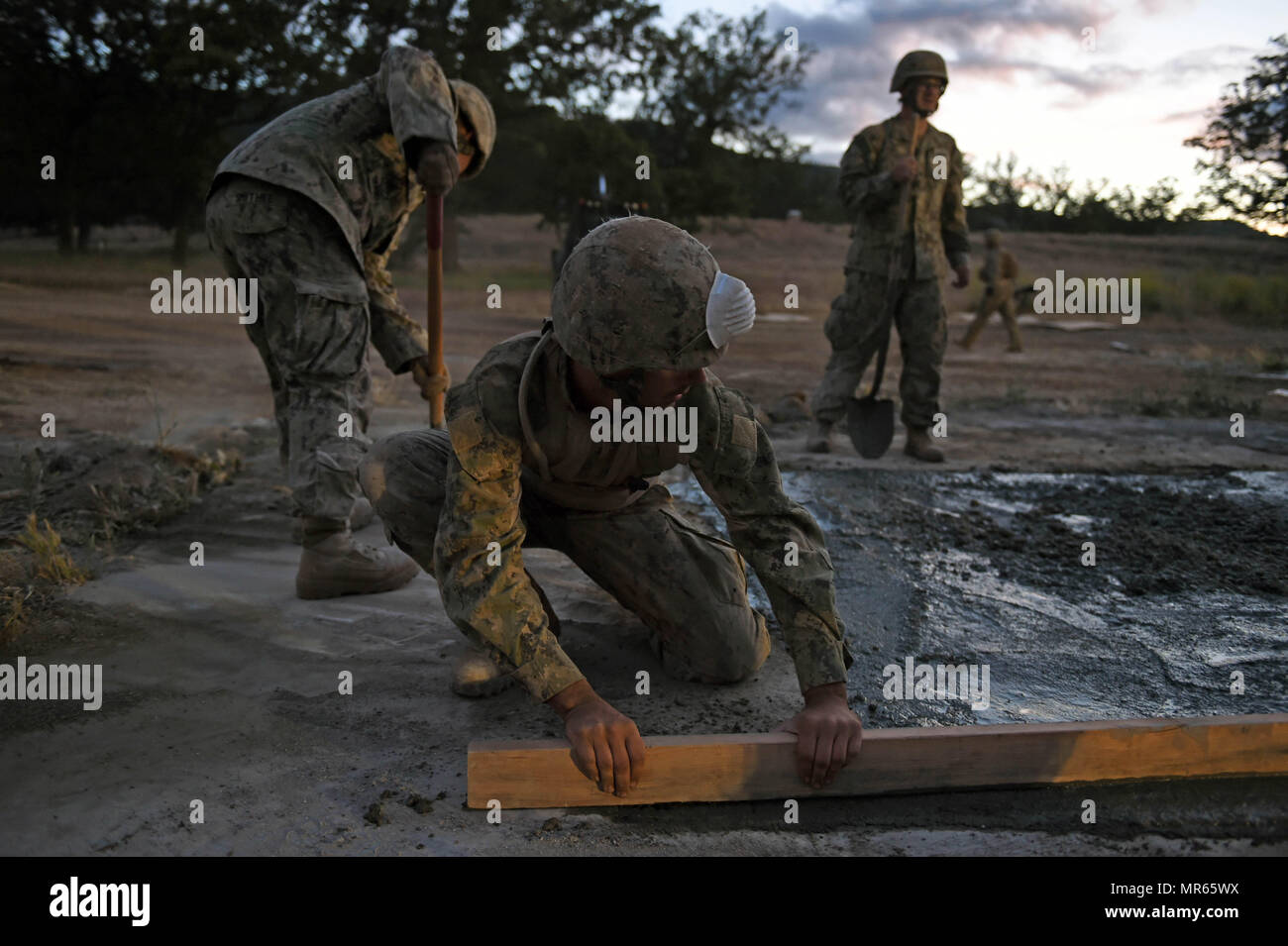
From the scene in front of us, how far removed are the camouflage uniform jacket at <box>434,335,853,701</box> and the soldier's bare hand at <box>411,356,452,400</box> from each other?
5.02 ft

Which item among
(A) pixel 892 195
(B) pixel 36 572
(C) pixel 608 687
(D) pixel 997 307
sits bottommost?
(C) pixel 608 687

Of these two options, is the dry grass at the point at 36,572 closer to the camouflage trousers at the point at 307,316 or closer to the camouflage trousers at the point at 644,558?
the camouflage trousers at the point at 307,316

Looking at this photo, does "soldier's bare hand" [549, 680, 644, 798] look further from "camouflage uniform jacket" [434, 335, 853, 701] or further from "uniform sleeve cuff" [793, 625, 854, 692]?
"uniform sleeve cuff" [793, 625, 854, 692]

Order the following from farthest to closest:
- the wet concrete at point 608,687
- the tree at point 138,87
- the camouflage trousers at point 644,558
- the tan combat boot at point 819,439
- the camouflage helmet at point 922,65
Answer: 1. the tree at point 138,87
2. the tan combat boot at point 819,439
3. the camouflage helmet at point 922,65
4. the camouflage trousers at point 644,558
5. the wet concrete at point 608,687

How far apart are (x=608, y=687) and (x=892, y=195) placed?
11.6 ft

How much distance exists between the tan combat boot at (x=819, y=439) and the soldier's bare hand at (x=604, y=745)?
3657 millimetres

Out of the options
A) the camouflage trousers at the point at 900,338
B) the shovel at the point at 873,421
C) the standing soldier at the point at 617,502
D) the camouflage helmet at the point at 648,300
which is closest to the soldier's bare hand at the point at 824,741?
the standing soldier at the point at 617,502

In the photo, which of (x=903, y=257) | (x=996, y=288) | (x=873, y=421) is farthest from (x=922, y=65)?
(x=996, y=288)

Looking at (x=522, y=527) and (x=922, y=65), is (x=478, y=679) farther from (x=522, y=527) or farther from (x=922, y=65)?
(x=922, y=65)

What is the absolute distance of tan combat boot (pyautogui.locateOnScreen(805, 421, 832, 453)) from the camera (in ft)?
17.7

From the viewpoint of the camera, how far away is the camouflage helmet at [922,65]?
5.02 metres

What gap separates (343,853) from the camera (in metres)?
1.78

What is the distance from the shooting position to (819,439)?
214 inches

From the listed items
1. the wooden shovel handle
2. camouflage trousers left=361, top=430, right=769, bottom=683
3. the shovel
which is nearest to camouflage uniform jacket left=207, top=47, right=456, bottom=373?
the wooden shovel handle
